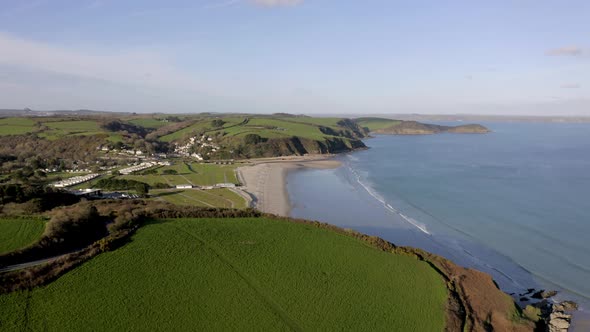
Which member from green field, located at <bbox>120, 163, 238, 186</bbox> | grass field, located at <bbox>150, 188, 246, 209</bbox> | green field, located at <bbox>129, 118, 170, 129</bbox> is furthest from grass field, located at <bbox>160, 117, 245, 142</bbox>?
grass field, located at <bbox>150, 188, 246, 209</bbox>

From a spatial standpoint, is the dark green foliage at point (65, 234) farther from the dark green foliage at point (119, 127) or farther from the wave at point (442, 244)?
the dark green foliage at point (119, 127)

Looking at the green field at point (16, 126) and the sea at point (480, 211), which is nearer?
the sea at point (480, 211)

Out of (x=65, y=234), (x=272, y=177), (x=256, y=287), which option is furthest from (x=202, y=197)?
(x=256, y=287)

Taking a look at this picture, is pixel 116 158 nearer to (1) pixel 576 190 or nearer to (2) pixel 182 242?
(2) pixel 182 242

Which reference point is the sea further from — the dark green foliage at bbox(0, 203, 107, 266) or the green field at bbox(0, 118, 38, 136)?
the green field at bbox(0, 118, 38, 136)

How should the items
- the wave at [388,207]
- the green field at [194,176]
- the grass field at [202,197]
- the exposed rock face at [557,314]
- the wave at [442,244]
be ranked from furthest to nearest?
the green field at [194,176]
the grass field at [202,197]
the wave at [388,207]
the wave at [442,244]
the exposed rock face at [557,314]

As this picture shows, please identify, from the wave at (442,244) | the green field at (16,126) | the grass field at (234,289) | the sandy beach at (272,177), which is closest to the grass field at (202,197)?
the sandy beach at (272,177)

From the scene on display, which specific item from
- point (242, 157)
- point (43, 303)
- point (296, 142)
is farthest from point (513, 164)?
point (43, 303)
